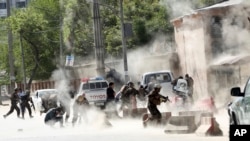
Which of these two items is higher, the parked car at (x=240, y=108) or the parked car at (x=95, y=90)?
the parked car at (x=240, y=108)

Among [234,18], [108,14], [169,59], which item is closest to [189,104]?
[234,18]

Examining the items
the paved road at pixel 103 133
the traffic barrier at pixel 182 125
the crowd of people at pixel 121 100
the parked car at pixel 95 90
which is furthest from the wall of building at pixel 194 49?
the traffic barrier at pixel 182 125

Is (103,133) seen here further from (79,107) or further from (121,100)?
(121,100)

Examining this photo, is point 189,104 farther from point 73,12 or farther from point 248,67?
point 73,12

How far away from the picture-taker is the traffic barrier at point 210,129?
720 inches

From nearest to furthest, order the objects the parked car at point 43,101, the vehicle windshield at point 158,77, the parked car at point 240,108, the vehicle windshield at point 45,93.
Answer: the parked car at point 240,108 → the vehicle windshield at point 158,77 → the parked car at point 43,101 → the vehicle windshield at point 45,93

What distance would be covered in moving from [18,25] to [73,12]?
10134 mm

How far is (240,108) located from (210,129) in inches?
186

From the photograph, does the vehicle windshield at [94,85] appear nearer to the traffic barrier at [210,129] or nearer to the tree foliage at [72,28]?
the tree foliage at [72,28]

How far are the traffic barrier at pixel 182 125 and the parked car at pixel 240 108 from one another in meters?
5.33

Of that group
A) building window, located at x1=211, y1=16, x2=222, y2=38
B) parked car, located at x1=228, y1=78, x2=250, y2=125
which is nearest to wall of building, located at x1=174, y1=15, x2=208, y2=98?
building window, located at x1=211, y1=16, x2=222, y2=38

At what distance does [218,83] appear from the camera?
35312 mm

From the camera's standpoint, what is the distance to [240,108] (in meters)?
13.7

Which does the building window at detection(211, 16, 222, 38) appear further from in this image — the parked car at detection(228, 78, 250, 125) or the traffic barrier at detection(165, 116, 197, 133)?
the parked car at detection(228, 78, 250, 125)
